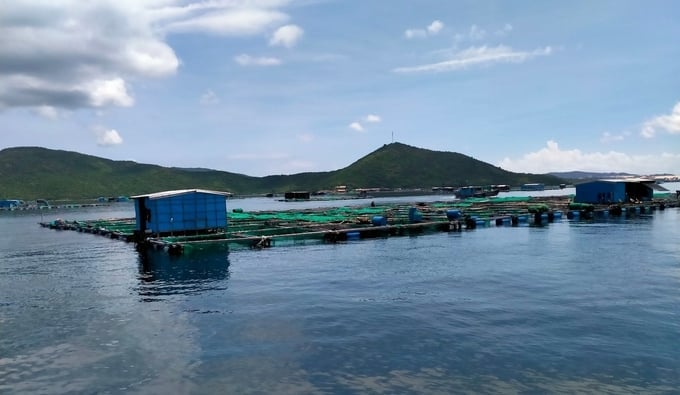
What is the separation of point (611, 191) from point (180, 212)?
2864 inches

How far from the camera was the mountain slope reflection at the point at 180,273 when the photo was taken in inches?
1142

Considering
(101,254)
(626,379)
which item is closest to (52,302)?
(101,254)

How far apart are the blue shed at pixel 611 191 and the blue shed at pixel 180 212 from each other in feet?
220

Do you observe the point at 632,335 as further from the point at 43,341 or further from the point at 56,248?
the point at 56,248

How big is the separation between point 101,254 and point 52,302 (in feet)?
68.0

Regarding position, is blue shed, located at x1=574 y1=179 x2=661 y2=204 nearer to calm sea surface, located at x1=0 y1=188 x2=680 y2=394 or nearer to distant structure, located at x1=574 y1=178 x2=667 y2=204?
distant structure, located at x1=574 y1=178 x2=667 y2=204

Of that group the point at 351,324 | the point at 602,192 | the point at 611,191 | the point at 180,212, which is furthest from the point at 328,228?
the point at 611,191

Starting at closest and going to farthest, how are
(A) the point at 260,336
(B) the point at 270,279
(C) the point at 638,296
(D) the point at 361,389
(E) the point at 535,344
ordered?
(D) the point at 361,389 → (E) the point at 535,344 → (A) the point at 260,336 → (C) the point at 638,296 → (B) the point at 270,279

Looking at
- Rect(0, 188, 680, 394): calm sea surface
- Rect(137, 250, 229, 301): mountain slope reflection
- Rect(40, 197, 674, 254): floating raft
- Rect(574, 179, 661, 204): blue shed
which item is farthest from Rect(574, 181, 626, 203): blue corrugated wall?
Rect(137, 250, 229, 301): mountain slope reflection

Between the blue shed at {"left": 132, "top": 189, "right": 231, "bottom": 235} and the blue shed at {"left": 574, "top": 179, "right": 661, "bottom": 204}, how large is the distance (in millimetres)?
66952

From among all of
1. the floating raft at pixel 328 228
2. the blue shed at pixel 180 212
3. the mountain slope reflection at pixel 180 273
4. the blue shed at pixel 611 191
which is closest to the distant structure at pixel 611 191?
the blue shed at pixel 611 191

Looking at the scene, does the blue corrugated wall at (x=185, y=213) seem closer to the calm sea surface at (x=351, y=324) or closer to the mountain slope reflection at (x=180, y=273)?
the mountain slope reflection at (x=180, y=273)

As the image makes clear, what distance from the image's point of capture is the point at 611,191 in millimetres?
83500

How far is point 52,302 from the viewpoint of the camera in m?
27.0
